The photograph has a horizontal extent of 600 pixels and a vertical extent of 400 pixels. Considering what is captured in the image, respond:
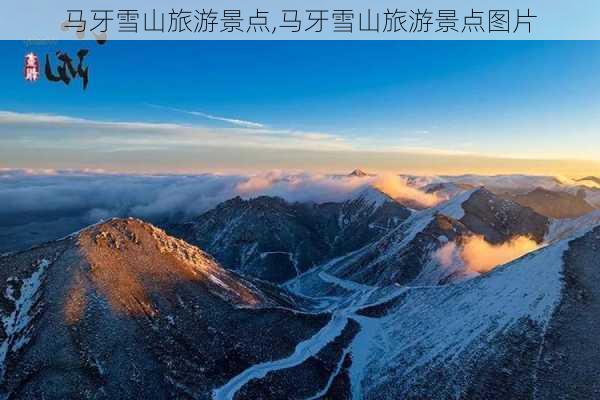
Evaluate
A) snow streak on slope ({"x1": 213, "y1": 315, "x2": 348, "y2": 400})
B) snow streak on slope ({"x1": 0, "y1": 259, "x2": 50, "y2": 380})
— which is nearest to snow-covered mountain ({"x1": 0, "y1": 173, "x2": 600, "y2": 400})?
snow streak on slope ({"x1": 0, "y1": 259, "x2": 50, "y2": 380})

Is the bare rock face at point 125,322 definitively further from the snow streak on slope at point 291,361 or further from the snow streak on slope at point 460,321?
the snow streak on slope at point 460,321

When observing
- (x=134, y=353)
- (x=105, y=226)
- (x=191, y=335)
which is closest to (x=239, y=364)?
(x=191, y=335)

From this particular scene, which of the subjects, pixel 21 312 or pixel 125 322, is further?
pixel 21 312

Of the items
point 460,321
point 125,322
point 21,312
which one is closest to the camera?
point 125,322

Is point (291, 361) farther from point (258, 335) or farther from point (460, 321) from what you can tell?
point (460, 321)

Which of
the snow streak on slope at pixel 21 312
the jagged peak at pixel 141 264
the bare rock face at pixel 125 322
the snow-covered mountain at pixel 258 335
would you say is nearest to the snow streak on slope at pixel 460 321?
the snow-covered mountain at pixel 258 335

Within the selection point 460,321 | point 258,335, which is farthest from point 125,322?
point 460,321

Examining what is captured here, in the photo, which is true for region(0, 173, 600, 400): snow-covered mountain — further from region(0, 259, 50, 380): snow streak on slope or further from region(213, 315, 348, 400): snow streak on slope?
region(213, 315, 348, 400): snow streak on slope

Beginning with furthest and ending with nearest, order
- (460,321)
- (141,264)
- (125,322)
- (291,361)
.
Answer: (141,264) → (460,321) → (291,361) → (125,322)
